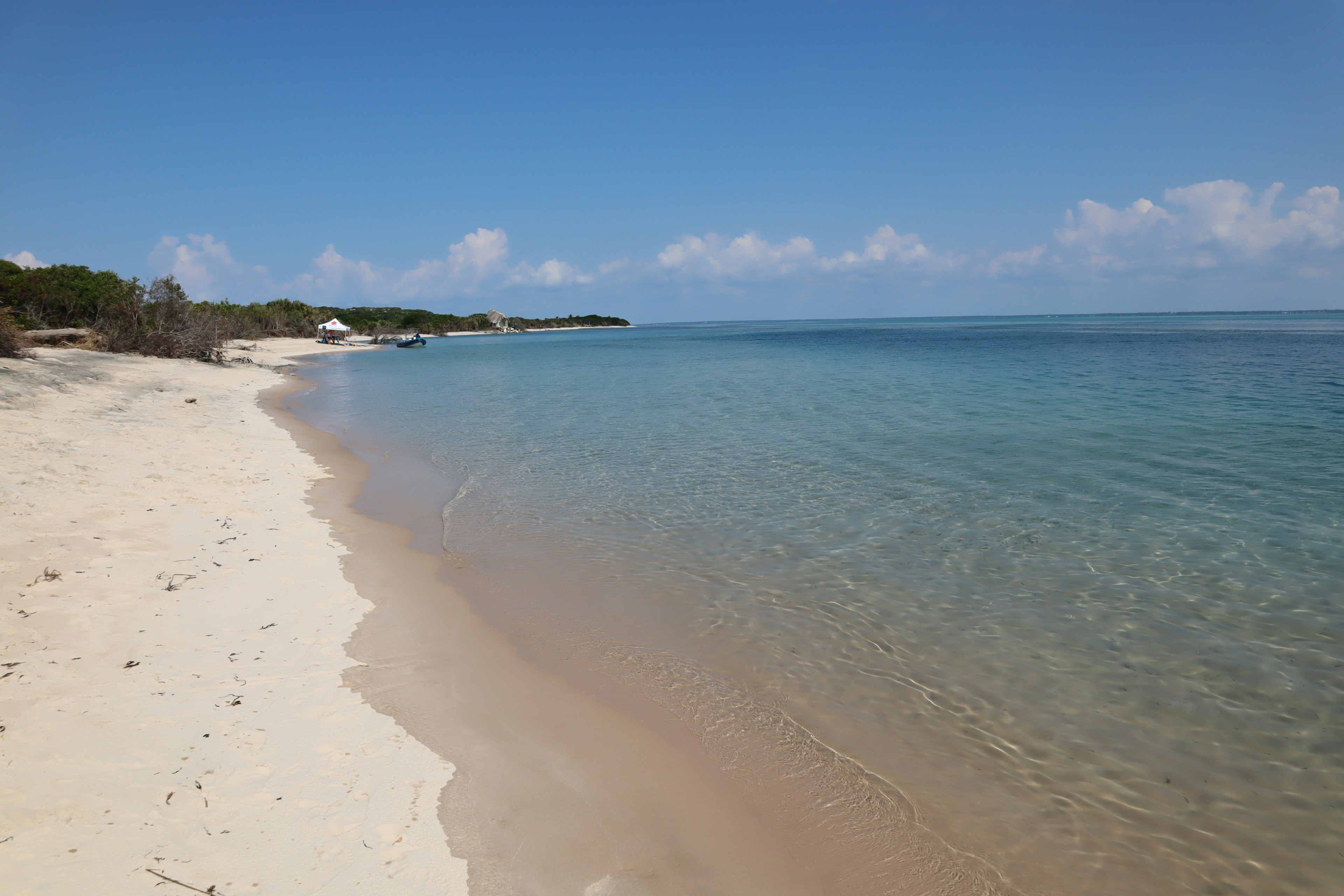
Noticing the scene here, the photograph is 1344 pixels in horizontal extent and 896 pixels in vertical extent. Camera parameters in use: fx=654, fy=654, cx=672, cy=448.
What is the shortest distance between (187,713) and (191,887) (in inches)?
67.0

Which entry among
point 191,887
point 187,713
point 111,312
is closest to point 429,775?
point 191,887

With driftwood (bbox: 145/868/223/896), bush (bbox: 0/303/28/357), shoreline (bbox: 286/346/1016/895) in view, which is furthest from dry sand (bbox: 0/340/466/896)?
bush (bbox: 0/303/28/357)

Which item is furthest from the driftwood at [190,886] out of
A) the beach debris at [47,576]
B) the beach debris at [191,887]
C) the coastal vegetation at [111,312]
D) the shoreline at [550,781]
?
the coastal vegetation at [111,312]

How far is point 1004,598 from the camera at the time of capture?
22.3 ft

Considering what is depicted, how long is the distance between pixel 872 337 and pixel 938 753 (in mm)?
95434

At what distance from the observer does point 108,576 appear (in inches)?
241

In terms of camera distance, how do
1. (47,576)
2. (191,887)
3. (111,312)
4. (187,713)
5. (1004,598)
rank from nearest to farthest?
(191,887)
(187,713)
(47,576)
(1004,598)
(111,312)

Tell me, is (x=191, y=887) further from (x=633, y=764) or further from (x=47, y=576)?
(x=47, y=576)

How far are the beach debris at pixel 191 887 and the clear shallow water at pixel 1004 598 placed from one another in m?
2.91

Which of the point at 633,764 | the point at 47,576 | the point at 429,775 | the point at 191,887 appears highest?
the point at 47,576

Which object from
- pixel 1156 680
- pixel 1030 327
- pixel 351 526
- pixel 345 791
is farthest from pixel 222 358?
pixel 1030 327

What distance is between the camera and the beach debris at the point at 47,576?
5.72 metres

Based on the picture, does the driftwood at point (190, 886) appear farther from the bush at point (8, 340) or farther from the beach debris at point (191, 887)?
the bush at point (8, 340)

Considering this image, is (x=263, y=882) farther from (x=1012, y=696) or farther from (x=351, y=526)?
(x=351, y=526)
